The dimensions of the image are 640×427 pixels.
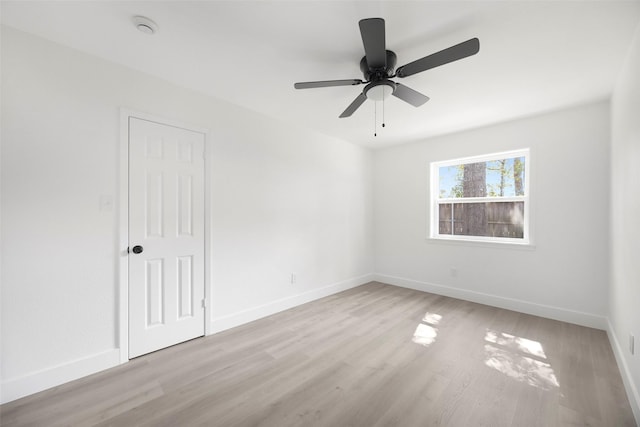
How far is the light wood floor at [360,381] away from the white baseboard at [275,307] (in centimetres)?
11

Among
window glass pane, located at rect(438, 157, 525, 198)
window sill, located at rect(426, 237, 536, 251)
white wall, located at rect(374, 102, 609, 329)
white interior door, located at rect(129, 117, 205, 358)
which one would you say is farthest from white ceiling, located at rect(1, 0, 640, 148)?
window sill, located at rect(426, 237, 536, 251)

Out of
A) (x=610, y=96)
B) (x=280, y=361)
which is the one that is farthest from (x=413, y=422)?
(x=610, y=96)

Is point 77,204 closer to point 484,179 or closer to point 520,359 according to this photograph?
point 520,359

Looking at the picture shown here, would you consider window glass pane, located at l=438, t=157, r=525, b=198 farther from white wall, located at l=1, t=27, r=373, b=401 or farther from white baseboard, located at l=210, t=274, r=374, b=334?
white wall, located at l=1, t=27, r=373, b=401

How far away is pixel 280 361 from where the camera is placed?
230 cm

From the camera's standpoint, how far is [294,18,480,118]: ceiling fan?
1.50m

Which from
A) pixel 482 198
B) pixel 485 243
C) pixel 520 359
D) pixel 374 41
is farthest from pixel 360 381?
pixel 482 198

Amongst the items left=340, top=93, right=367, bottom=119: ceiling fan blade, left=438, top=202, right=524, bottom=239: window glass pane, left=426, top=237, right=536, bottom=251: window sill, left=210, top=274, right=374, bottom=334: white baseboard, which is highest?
left=340, top=93, right=367, bottom=119: ceiling fan blade

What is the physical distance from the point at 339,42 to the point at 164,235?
2.24 metres

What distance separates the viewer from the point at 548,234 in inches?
127

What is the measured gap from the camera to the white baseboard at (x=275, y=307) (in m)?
2.89

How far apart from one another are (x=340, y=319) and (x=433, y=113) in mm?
2725

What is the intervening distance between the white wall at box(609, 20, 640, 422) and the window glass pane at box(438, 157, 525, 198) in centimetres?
94

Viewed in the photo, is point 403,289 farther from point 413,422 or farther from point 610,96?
point 610,96
